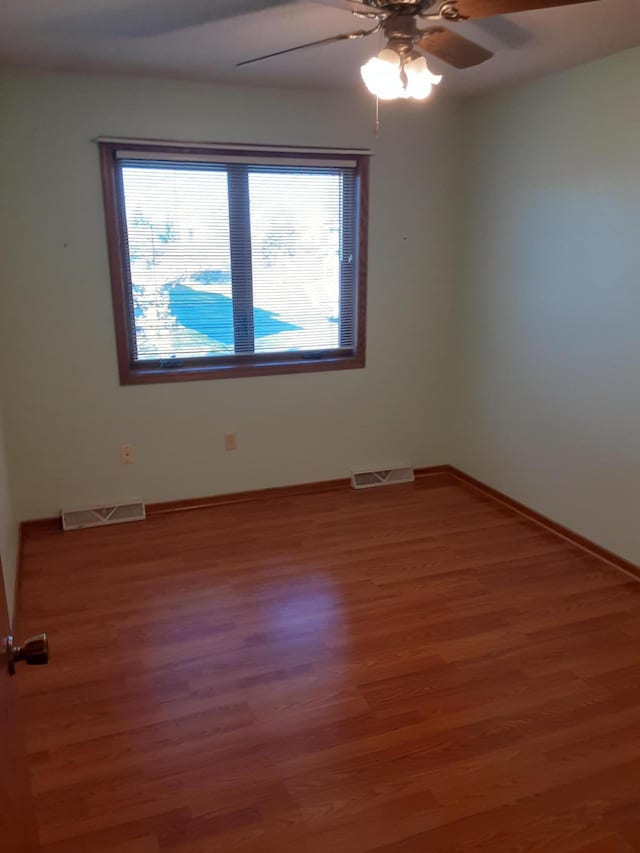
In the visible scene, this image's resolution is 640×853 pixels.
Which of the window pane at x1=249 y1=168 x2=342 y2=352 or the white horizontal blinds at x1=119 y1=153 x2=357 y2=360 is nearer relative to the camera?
the white horizontal blinds at x1=119 y1=153 x2=357 y2=360

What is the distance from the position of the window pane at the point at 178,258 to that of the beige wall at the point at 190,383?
20 cm

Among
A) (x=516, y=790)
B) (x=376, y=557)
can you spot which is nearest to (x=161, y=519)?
(x=376, y=557)

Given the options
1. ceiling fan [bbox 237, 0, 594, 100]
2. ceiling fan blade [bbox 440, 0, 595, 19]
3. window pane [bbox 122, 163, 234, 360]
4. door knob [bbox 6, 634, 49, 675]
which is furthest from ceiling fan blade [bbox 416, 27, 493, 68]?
door knob [bbox 6, 634, 49, 675]

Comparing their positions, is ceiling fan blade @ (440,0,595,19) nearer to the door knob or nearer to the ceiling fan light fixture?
the ceiling fan light fixture

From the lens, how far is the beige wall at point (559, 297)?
9.71ft

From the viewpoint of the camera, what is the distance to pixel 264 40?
2.66 meters

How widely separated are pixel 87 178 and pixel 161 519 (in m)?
1.92

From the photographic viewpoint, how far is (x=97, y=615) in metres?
2.74

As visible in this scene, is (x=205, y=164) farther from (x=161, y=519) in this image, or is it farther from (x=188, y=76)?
(x=161, y=519)

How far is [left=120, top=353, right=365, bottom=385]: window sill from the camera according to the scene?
3.65 m

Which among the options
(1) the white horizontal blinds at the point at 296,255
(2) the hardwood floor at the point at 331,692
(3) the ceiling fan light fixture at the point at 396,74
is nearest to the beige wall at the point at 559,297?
(2) the hardwood floor at the point at 331,692

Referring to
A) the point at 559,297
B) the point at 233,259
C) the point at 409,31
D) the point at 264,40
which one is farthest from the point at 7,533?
the point at 559,297

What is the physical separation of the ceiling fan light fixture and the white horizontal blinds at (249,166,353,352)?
6.07 ft

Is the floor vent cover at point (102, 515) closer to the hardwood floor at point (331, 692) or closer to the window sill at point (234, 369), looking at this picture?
the hardwood floor at point (331, 692)
